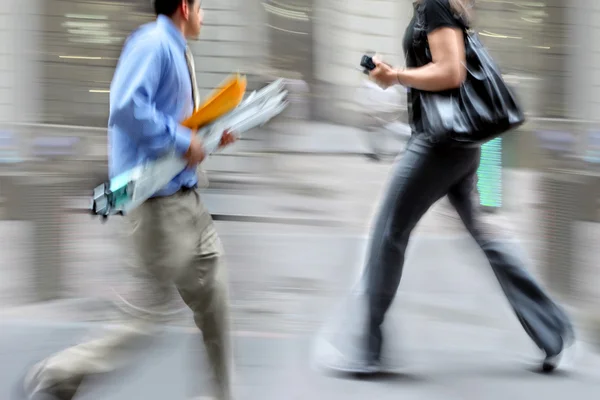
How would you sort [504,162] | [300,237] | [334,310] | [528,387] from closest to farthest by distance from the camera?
[528,387]
[334,310]
[300,237]
[504,162]

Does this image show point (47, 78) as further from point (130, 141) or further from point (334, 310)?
point (130, 141)

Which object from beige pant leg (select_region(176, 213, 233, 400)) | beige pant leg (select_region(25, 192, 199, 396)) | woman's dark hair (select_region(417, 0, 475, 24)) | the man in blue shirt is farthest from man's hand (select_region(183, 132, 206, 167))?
woman's dark hair (select_region(417, 0, 475, 24))

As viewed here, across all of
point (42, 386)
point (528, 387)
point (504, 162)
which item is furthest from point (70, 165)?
point (504, 162)

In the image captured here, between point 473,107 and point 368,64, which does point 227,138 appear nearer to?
point 368,64

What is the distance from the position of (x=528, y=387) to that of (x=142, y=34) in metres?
2.24

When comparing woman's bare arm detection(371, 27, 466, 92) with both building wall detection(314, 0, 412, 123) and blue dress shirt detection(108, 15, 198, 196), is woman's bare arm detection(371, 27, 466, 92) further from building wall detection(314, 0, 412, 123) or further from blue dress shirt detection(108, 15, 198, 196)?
building wall detection(314, 0, 412, 123)

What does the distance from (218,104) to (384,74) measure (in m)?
0.92

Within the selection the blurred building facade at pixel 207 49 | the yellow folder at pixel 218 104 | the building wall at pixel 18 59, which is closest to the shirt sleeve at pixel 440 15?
the yellow folder at pixel 218 104

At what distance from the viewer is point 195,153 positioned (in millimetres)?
3107

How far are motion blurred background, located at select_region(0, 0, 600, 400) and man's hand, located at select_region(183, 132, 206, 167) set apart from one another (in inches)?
42.9

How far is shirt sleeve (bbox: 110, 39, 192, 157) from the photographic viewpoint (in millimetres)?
2979

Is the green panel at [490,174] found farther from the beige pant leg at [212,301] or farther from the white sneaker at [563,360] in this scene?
the beige pant leg at [212,301]

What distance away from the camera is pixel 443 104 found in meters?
3.78

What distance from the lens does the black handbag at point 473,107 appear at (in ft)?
12.3
